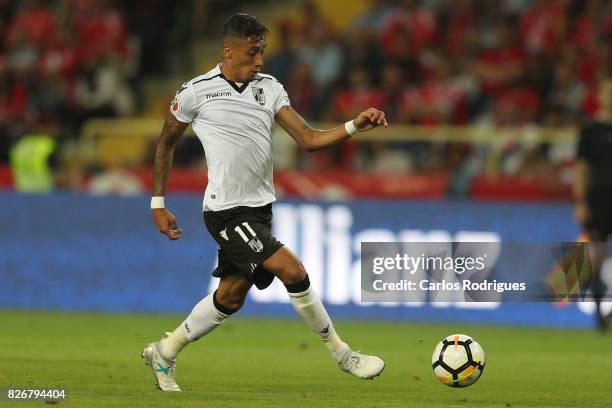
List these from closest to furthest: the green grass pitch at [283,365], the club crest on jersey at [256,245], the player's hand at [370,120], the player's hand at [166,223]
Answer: the player's hand at [370,120], the green grass pitch at [283,365], the club crest on jersey at [256,245], the player's hand at [166,223]

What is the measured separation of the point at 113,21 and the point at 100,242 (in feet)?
18.6

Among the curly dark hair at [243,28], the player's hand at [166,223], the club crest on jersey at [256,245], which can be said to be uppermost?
the curly dark hair at [243,28]

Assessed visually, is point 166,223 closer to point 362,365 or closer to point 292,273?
point 292,273

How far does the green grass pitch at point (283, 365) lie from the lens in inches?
325

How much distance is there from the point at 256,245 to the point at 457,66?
10.4 m

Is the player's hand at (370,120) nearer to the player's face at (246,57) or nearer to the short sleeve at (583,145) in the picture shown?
the player's face at (246,57)

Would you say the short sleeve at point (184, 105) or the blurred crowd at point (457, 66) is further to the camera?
the blurred crowd at point (457, 66)

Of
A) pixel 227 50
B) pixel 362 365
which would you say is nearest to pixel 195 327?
pixel 362 365

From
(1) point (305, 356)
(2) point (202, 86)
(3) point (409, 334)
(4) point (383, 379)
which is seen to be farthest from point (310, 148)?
(3) point (409, 334)

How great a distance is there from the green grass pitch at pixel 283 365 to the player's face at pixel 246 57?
1.97 m

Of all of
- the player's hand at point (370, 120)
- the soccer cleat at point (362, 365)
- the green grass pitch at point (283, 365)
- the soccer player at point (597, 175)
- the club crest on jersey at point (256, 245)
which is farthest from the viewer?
the soccer player at point (597, 175)

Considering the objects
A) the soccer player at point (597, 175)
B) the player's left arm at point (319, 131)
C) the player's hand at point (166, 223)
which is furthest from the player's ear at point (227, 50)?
the soccer player at point (597, 175)

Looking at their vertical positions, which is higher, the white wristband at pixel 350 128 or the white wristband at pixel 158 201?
the white wristband at pixel 350 128

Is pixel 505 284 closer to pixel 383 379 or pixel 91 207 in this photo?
pixel 383 379
